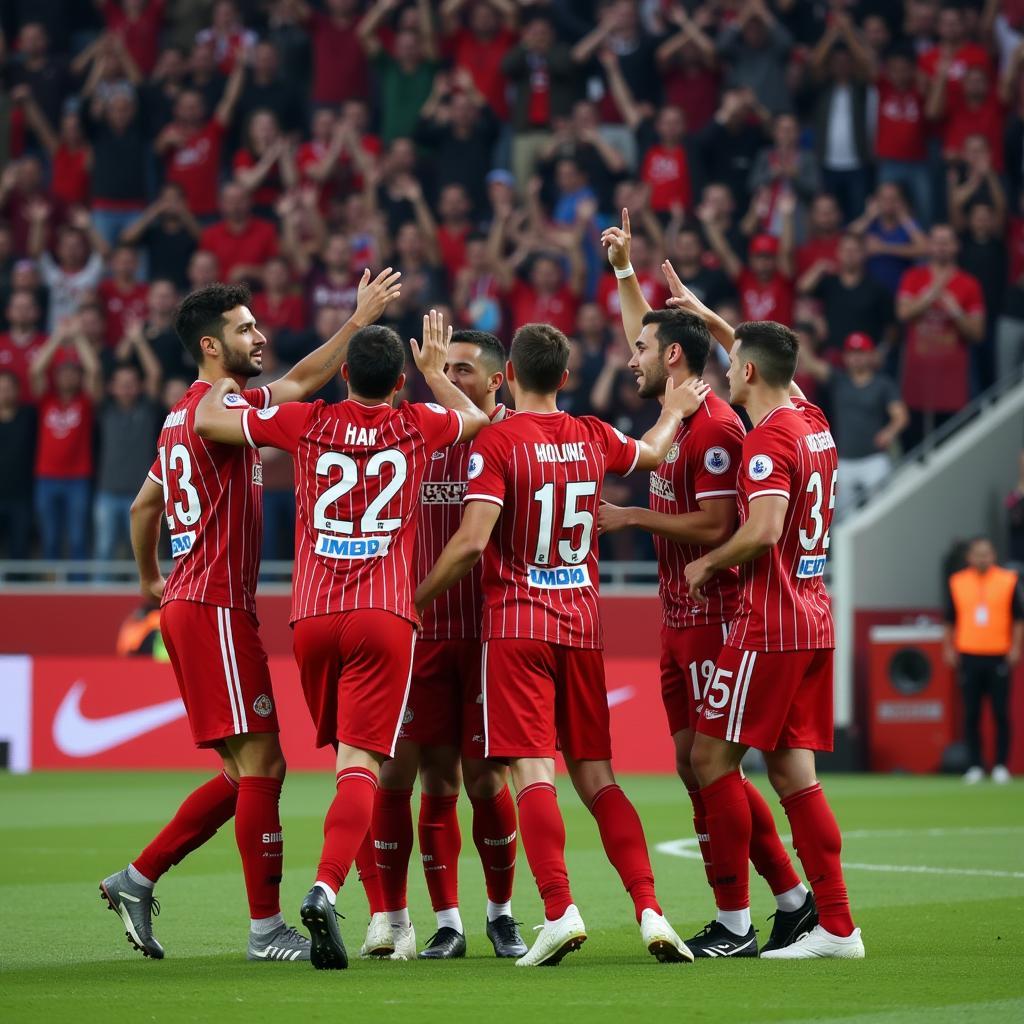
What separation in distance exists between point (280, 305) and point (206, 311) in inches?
455

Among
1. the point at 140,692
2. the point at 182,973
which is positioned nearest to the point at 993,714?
the point at 140,692

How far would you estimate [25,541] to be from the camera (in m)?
19.2

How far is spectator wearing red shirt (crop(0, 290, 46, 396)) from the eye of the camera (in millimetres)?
19297

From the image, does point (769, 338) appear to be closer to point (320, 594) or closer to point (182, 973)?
point (320, 594)

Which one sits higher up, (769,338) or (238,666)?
(769,338)

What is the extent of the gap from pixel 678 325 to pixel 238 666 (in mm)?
2193

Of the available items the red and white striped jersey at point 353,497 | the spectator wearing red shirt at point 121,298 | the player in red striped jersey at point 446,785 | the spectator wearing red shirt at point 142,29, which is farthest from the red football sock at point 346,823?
the spectator wearing red shirt at point 142,29

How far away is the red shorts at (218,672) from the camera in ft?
23.9

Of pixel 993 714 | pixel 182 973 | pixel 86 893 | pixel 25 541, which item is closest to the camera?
pixel 182 973

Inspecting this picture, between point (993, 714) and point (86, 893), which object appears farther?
point (993, 714)

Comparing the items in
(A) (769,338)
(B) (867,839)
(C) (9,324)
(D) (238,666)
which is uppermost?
(C) (9,324)

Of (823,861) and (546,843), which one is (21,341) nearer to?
(546,843)

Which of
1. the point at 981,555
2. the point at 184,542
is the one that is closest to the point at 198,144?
the point at 981,555

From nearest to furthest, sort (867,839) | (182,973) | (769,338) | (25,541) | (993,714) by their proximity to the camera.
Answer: (182,973), (769,338), (867,839), (993,714), (25,541)
